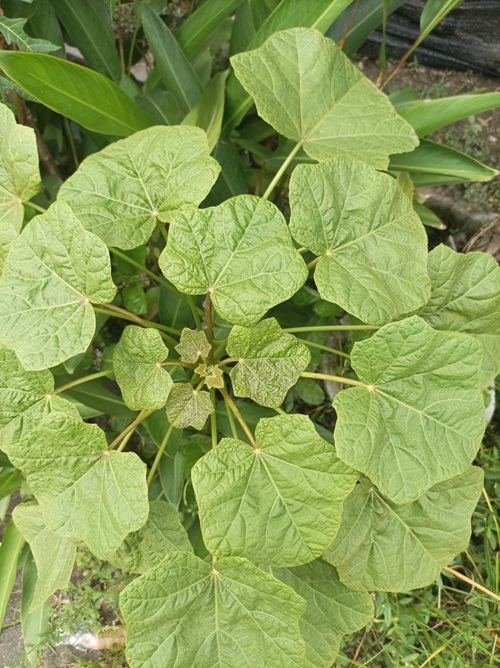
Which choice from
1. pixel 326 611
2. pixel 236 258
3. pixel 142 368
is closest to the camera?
pixel 236 258

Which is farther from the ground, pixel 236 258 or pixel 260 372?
pixel 236 258

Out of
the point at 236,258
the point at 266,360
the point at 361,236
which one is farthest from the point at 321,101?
the point at 266,360

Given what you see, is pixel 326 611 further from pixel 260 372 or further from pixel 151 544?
pixel 260 372

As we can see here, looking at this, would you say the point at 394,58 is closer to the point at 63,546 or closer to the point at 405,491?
the point at 405,491

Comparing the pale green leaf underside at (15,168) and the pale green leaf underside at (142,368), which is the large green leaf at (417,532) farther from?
the pale green leaf underside at (15,168)

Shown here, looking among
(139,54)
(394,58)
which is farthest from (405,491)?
(394,58)

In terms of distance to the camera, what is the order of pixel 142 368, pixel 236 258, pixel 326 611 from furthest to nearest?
1. pixel 326 611
2. pixel 142 368
3. pixel 236 258

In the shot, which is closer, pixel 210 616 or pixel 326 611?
pixel 210 616

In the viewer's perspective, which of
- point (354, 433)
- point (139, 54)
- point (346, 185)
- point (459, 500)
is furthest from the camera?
point (139, 54)
